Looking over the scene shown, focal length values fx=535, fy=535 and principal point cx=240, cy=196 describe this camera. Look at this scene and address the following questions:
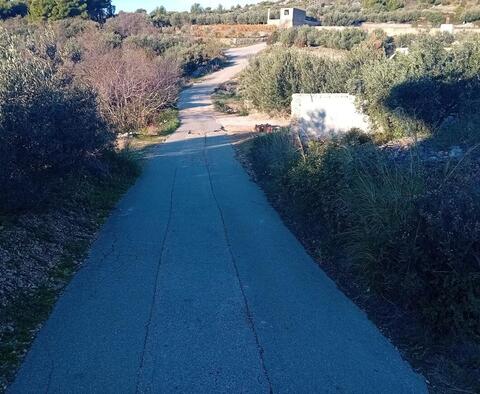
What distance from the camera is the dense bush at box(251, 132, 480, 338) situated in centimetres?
558

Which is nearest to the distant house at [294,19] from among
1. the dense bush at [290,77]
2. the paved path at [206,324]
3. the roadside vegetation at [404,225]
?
the dense bush at [290,77]

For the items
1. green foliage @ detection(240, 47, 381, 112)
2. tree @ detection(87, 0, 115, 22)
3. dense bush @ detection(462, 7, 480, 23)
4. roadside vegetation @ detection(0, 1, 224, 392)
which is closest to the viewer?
roadside vegetation @ detection(0, 1, 224, 392)

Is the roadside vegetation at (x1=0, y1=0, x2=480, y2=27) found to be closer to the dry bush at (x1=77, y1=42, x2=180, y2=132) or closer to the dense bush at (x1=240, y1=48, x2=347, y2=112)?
the dense bush at (x1=240, y1=48, x2=347, y2=112)

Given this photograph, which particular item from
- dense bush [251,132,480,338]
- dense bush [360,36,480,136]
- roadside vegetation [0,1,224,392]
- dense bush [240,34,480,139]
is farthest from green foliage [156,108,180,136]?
dense bush [251,132,480,338]

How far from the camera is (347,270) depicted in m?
7.76

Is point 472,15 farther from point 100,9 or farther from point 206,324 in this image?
point 206,324

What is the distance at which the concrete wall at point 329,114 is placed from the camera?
58.7ft

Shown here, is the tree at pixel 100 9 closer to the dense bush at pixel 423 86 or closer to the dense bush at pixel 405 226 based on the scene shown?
the dense bush at pixel 423 86

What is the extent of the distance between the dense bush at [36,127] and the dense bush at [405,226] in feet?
15.3

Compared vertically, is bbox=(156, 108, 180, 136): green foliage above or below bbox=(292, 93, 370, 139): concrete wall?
below

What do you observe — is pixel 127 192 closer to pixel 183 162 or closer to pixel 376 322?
pixel 183 162

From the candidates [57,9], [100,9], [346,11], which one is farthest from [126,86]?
[346,11]

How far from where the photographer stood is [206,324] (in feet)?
20.1

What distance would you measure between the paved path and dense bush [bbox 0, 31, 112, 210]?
1.49 m
